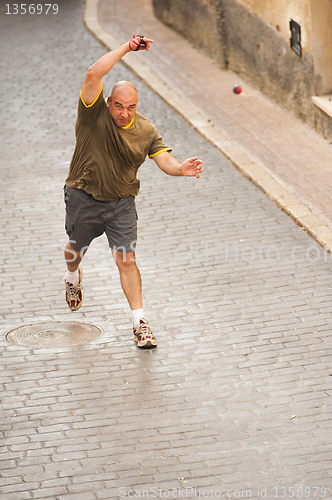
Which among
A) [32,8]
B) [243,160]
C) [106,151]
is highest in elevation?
[32,8]

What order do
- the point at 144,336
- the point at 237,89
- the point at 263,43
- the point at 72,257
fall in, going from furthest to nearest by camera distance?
the point at 237,89 < the point at 263,43 < the point at 72,257 < the point at 144,336

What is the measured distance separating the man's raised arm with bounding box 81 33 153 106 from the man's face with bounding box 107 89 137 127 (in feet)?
0.51

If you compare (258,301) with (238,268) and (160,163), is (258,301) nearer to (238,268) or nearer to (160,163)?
(238,268)

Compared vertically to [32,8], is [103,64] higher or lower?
lower

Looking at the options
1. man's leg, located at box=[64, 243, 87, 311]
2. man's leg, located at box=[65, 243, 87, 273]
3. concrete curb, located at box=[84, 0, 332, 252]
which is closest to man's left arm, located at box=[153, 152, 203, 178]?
man's leg, located at box=[65, 243, 87, 273]

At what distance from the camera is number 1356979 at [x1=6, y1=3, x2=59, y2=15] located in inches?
797

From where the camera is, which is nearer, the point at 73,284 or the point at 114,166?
the point at 114,166

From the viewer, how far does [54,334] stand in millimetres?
6254

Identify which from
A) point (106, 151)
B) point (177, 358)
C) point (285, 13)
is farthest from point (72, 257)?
point (285, 13)

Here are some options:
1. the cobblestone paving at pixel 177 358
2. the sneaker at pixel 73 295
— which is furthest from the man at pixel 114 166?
the cobblestone paving at pixel 177 358

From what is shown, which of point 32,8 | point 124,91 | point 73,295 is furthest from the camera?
point 32,8

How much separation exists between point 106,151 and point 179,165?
55 centimetres

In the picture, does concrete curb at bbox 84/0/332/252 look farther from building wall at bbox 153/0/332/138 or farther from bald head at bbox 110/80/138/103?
bald head at bbox 110/80/138/103

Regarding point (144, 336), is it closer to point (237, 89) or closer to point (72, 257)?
point (72, 257)
